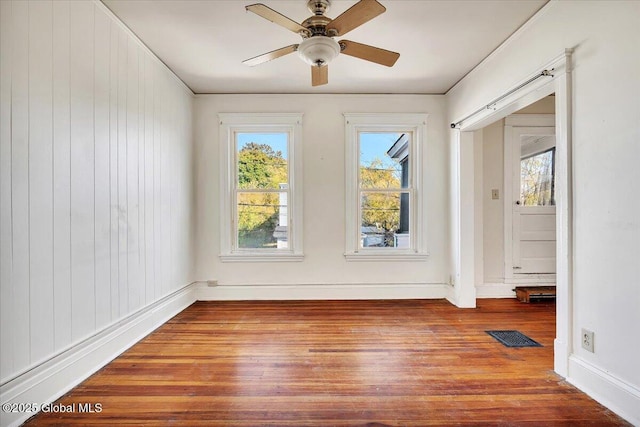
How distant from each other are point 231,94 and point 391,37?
2.11 metres

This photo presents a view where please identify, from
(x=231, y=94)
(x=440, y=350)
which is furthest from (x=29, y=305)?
(x=231, y=94)

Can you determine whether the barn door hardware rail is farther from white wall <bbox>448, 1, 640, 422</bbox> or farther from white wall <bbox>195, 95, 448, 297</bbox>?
white wall <bbox>195, 95, 448, 297</bbox>

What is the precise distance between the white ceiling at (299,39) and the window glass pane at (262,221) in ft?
4.40

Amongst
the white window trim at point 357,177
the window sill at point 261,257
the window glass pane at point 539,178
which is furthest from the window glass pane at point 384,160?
the window glass pane at point 539,178

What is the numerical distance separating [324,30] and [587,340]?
2510 millimetres

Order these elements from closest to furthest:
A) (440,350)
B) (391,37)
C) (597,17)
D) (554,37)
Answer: (597,17), (554,37), (440,350), (391,37)

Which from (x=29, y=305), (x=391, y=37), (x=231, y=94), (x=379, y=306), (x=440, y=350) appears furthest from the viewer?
(x=231, y=94)

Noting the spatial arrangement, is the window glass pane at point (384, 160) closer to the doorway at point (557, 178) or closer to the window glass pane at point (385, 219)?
the window glass pane at point (385, 219)

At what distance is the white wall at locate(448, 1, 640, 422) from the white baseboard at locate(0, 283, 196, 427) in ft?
10.2

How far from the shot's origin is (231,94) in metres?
3.84

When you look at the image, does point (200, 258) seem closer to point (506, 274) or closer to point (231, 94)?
point (231, 94)

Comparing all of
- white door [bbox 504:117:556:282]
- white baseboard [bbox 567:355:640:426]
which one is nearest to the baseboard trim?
white door [bbox 504:117:556:282]

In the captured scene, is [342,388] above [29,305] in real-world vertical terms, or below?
below

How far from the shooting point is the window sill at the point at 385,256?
386 cm
